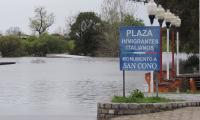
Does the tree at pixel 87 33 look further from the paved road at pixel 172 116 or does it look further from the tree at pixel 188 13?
the paved road at pixel 172 116

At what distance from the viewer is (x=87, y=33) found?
10469cm

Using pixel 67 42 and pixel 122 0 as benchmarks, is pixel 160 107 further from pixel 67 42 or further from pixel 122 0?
Result: pixel 67 42

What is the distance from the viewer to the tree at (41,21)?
12044 centimetres

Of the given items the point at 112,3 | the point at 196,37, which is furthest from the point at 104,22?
the point at 196,37

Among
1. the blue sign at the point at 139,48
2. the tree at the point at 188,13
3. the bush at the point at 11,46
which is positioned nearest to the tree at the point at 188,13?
the tree at the point at 188,13

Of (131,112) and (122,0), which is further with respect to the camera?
(122,0)

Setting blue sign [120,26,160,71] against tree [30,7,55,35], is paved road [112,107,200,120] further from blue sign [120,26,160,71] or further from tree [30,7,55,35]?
tree [30,7,55,35]

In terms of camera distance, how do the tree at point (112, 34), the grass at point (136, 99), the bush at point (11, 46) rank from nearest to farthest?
the grass at point (136, 99)
the tree at point (112, 34)
the bush at point (11, 46)

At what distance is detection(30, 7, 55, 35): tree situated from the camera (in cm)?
12044

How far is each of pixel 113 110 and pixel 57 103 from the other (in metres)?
6.24

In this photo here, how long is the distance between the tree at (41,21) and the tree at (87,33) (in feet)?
48.0

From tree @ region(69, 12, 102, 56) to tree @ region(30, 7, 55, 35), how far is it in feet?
48.0

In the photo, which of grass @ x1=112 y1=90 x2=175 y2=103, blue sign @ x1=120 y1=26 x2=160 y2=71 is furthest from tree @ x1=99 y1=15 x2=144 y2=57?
grass @ x1=112 y1=90 x2=175 y2=103

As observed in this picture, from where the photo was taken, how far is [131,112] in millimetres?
14078
